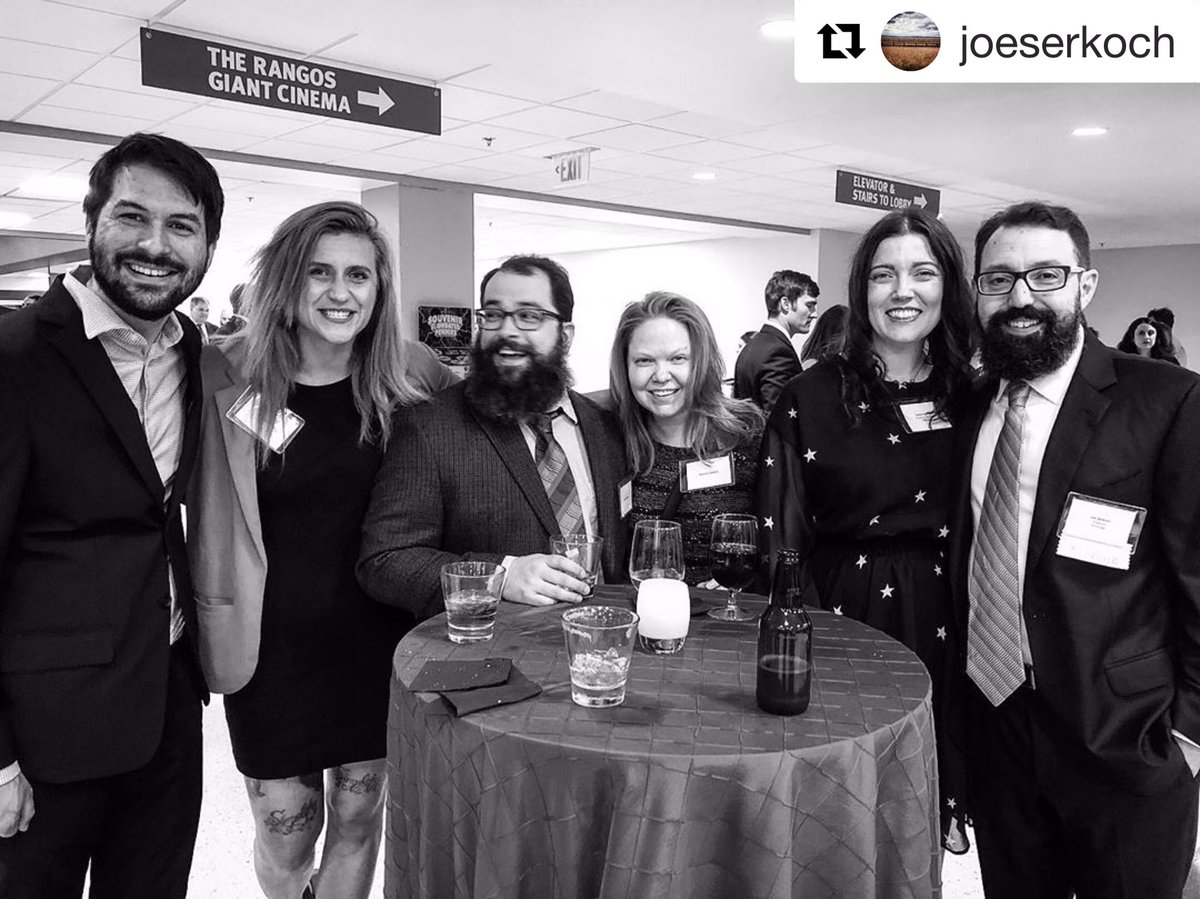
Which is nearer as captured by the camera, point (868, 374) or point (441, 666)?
point (441, 666)

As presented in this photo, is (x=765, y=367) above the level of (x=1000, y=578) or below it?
above

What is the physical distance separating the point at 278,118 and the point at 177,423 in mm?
5142

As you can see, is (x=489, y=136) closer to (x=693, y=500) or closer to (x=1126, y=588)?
(x=693, y=500)

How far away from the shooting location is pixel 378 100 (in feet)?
16.3

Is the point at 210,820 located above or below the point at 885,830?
below

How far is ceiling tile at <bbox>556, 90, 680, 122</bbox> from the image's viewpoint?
19.1ft

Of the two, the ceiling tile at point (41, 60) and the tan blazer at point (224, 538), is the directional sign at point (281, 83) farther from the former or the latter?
the tan blazer at point (224, 538)

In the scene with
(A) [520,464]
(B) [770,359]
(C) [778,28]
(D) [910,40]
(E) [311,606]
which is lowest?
(E) [311,606]

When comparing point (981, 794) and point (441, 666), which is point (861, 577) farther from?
point (441, 666)

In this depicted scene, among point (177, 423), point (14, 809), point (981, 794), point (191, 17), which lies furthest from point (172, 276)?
point (191, 17)

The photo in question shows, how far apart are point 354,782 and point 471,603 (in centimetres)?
82

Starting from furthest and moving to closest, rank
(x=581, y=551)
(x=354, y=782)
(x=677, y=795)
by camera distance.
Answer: (x=354, y=782) → (x=581, y=551) → (x=677, y=795)

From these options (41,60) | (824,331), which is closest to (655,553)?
(824,331)

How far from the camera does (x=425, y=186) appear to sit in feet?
28.6
